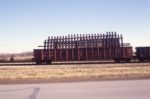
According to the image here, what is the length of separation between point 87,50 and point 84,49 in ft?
1.40

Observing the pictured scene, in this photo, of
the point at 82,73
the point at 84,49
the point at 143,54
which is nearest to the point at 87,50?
the point at 84,49

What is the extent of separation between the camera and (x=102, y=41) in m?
35.7

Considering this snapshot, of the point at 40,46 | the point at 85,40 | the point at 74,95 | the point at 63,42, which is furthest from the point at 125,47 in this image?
the point at 74,95

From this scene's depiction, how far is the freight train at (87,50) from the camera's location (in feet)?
111

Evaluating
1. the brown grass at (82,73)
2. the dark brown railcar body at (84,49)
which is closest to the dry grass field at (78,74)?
the brown grass at (82,73)

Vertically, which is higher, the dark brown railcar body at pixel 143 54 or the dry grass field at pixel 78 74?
the dark brown railcar body at pixel 143 54

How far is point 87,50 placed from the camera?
114 feet

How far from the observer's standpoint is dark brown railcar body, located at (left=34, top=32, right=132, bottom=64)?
1331 inches

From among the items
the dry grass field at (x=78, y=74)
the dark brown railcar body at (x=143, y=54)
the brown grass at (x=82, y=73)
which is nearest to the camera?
the dry grass field at (x=78, y=74)

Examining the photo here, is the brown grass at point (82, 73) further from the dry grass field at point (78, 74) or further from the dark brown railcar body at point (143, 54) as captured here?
the dark brown railcar body at point (143, 54)

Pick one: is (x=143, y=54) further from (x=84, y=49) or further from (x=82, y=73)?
(x=82, y=73)

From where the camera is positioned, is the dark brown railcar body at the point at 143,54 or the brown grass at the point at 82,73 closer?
the brown grass at the point at 82,73

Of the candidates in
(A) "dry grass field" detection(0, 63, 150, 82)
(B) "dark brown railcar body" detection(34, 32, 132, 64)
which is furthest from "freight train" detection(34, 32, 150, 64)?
(A) "dry grass field" detection(0, 63, 150, 82)

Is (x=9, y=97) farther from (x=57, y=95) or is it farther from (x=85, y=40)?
(x=85, y=40)
